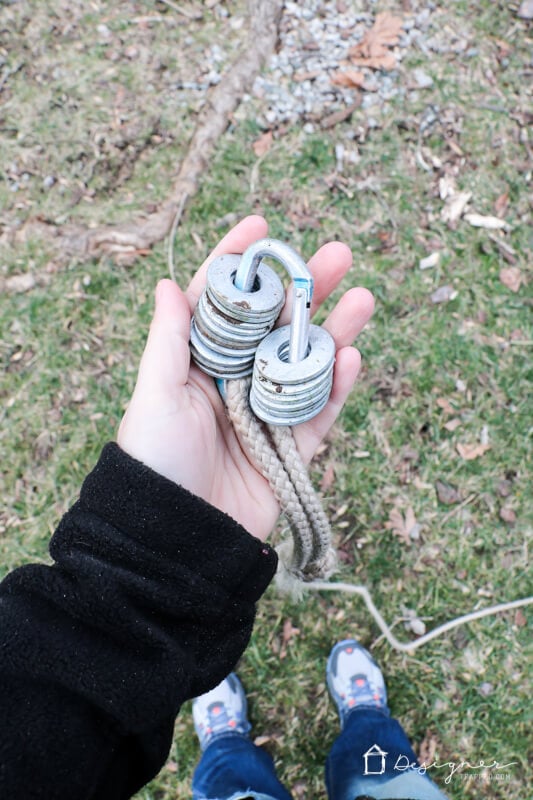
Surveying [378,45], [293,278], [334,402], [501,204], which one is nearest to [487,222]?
[501,204]

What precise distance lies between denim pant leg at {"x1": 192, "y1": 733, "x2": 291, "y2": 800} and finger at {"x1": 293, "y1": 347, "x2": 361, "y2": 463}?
154 centimetres

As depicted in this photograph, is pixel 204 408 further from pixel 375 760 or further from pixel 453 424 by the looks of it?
pixel 375 760

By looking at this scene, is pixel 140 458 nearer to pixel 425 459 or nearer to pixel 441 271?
pixel 425 459

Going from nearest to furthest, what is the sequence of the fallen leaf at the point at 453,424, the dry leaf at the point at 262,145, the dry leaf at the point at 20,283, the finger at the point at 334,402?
the finger at the point at 334,402, the fallen leaf at the point at 453,424, the dry leaf at the point at 20,283, the dry leaf at the point at 262,145

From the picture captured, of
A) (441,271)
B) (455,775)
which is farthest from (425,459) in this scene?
(455,775)

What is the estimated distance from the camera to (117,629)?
6.27 feet

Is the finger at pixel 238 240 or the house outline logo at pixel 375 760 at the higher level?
the finger at pixel 238 240

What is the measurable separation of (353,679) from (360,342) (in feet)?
→ 5.98

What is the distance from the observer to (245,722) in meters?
3.24

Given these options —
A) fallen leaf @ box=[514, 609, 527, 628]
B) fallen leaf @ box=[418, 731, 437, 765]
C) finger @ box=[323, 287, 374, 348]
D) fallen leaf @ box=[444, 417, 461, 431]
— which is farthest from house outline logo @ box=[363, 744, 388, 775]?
finger @ box=[323, 287, 374, 348]

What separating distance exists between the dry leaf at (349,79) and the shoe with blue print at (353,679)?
3.45 meters

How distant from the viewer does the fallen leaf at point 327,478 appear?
3.51m

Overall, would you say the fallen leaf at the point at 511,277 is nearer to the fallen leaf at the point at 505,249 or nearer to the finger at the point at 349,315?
the fallen leaf at the point at 505,249

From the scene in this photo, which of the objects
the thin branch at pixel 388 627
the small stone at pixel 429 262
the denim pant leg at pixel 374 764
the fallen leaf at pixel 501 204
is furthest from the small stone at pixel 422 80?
the denim pant leg at pixel 374 764
